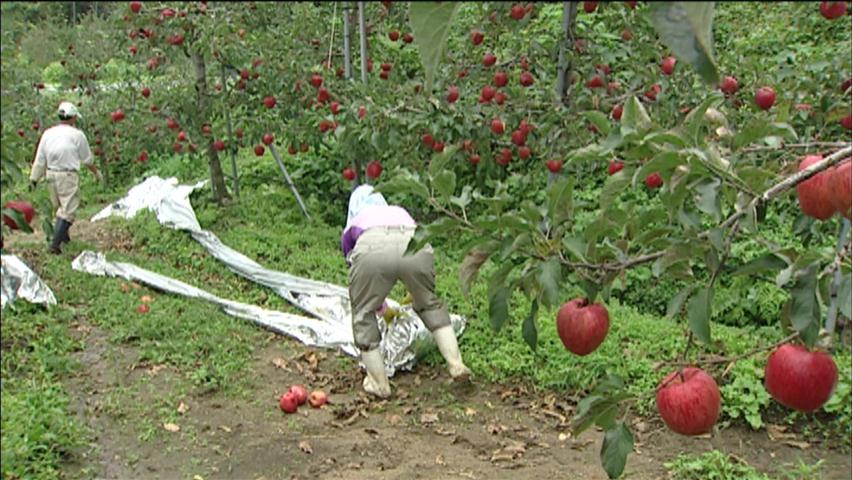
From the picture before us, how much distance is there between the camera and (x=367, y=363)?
15.6ft

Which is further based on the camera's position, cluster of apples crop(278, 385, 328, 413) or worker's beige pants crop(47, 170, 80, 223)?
worker's beige pants crop(47, 170, 80, 223)

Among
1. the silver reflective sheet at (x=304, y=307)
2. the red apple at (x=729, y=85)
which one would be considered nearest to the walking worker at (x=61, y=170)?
the silver reflective sheet at (x=304, y=307)

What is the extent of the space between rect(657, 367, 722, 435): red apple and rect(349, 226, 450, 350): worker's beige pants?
2941 mm

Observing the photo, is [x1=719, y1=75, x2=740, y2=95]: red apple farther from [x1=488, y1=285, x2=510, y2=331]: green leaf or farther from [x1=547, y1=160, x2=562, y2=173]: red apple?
[x1=488, y1=285, x2=510, y2=331]: green leaf

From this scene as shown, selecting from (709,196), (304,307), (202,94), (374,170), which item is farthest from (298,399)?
(202,94)

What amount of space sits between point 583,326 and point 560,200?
0.26 m

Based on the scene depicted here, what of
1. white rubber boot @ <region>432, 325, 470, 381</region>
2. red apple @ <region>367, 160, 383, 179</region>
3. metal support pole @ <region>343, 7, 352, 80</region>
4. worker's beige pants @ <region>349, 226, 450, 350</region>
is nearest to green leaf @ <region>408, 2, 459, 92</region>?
worker's beige pants @ <region>349, 226, 450, 350</region>

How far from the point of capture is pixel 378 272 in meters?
4.59

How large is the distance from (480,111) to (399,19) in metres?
1.52

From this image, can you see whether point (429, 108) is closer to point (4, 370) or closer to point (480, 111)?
point (480, 111)

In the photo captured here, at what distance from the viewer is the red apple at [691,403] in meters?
1.60

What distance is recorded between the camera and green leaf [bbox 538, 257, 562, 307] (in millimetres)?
1624

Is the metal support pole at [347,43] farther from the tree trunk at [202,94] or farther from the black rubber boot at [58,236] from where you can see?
the black rubber boot at [58,236]

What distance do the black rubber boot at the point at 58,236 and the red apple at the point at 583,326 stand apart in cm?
621
